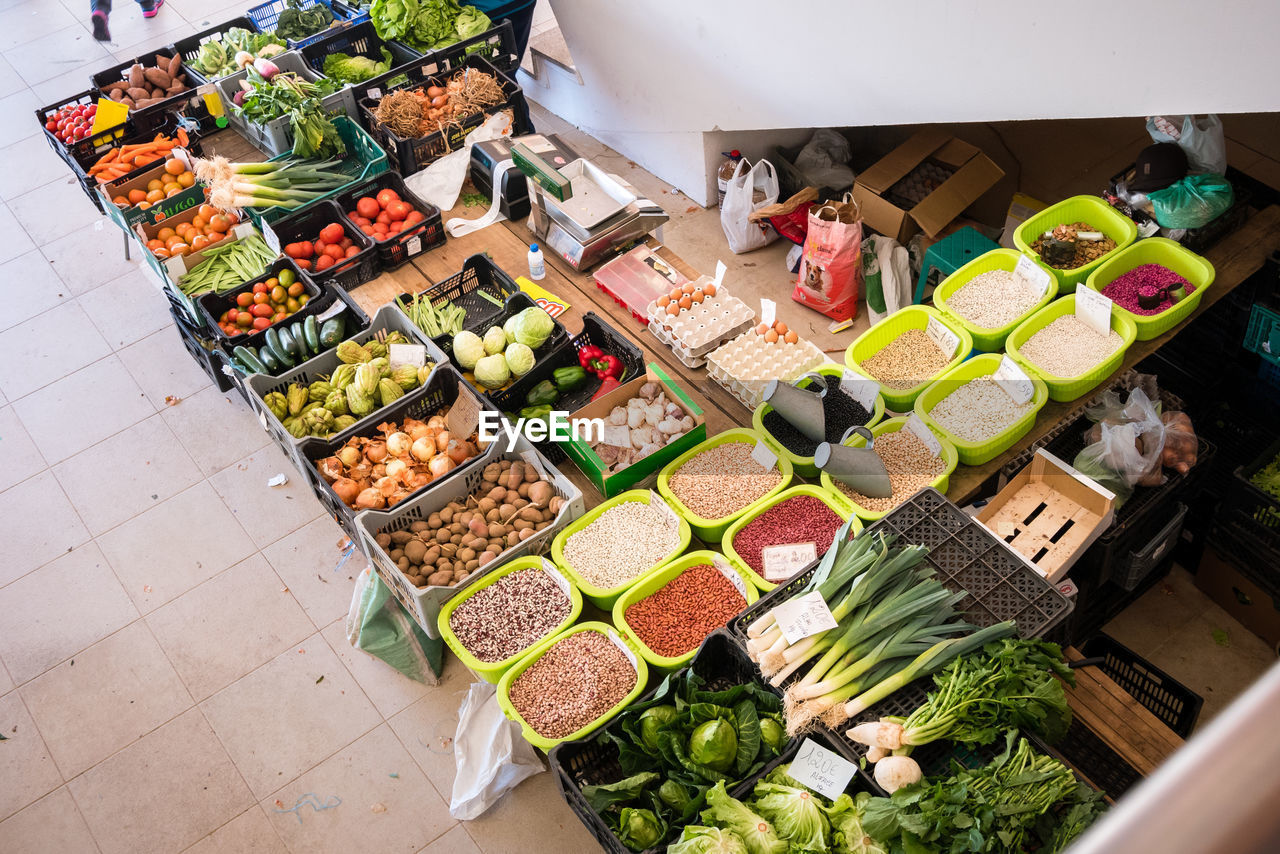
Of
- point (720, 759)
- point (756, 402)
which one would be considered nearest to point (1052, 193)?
point (756, 402)

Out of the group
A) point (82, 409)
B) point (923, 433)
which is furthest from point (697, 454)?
point (82, 409)

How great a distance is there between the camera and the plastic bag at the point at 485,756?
361 cm

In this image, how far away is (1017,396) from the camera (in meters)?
3.63

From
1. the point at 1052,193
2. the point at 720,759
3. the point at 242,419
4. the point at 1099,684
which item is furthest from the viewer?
the point at 1052,193

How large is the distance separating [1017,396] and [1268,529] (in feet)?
3.22

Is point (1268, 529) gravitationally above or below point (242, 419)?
above

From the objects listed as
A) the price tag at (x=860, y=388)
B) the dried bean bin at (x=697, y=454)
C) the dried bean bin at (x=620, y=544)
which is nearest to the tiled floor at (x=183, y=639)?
the dried bean bin at (x=620, y=544)

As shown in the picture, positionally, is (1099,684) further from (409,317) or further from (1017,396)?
(409,317)

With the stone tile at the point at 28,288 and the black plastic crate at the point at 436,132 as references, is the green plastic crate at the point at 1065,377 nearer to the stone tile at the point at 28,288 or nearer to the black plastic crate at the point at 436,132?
the black plastic crate at the point at 436,132

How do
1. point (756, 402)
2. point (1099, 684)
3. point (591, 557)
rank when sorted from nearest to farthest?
point (1099, 684) < point (591, 557) < point (756, 402)

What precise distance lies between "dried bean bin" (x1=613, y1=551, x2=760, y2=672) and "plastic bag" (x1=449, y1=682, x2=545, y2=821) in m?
0.63

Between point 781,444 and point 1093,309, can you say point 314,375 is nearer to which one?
point 781,444

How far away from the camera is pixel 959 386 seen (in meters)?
3.77

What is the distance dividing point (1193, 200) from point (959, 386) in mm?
1156
